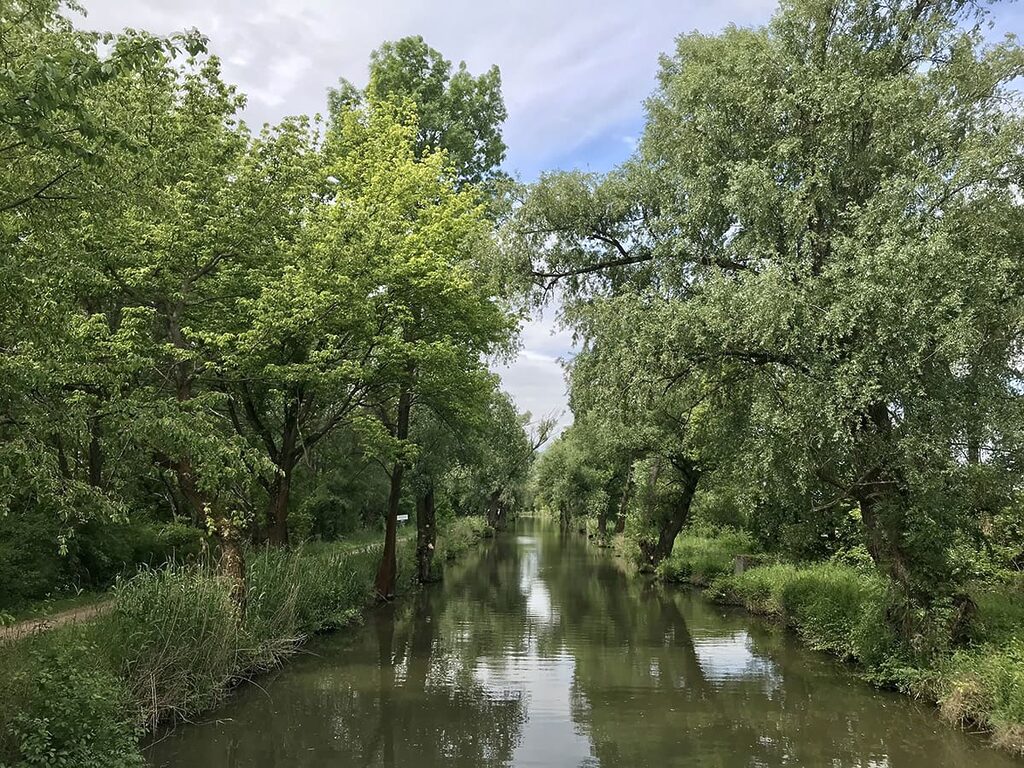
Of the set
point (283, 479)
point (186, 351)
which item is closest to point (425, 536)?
point (283, 479)

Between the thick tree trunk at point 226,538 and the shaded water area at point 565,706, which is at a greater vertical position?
the thick tree trunk at point 226,538

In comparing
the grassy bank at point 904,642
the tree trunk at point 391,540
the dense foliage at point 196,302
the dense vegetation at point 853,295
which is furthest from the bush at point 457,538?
the dense vegetation at point 853,295

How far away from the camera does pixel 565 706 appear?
36.4ft

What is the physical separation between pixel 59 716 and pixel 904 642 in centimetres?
1185

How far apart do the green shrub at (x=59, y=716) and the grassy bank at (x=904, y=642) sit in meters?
10.2

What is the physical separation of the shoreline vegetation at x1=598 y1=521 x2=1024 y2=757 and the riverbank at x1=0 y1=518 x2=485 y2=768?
10.3 metres

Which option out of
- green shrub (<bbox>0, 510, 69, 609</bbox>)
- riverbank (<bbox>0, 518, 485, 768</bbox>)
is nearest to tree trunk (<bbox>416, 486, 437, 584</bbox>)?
riverbank (<bbox>0, 518, 485, 768</bbox>)

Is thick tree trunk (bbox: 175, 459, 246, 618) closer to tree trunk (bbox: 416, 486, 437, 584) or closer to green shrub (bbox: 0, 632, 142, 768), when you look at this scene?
green shrub (bbox: 0, 632, 142, 768)

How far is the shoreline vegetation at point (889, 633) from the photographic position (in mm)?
9414

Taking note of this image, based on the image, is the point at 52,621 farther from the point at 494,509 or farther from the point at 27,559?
the point at 494,509

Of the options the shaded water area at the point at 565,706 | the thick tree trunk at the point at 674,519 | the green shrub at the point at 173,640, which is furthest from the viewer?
the thick tree trunk at the point at 674,519

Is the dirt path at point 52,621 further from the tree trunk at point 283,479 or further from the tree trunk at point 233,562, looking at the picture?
the tree trunk at point 283,479

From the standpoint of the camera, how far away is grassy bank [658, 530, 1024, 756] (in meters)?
9.38

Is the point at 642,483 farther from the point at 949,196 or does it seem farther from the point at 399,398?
the point at 949,196
